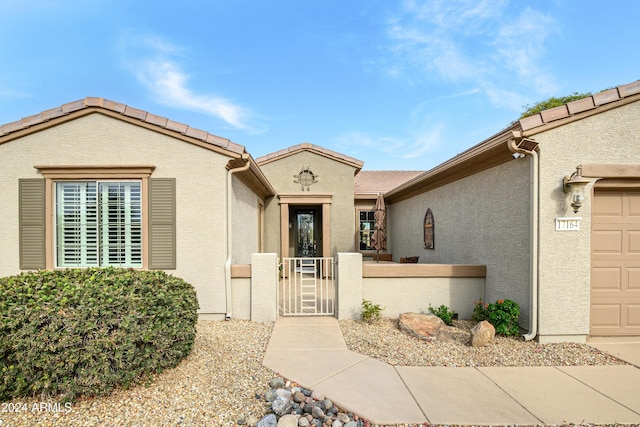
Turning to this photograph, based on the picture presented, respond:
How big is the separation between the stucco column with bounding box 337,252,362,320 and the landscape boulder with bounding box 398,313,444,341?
3.15 feet

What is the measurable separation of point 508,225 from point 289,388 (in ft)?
15.5

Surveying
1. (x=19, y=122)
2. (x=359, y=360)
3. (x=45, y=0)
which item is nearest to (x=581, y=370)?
(x=359, y=360)

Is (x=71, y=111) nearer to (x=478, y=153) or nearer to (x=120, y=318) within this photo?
(x=120, y=318)

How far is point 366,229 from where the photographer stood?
1302cm

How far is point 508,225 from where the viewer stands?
559cm

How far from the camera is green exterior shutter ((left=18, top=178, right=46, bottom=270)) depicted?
5.88 meters

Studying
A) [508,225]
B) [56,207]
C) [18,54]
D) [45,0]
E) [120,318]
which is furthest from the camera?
[18,54]

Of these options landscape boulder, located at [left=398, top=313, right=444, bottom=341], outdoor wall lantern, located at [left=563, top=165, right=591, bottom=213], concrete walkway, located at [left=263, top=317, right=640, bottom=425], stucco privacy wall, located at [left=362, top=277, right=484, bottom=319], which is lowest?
concrete walkway, located at [left=263, top=317, right=640, bottom=425]

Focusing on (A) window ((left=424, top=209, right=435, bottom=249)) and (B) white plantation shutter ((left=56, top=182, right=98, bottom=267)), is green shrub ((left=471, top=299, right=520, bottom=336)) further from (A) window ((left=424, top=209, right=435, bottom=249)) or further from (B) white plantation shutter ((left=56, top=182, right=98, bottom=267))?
(B) white plantation shutter ((left=56, top=182, right=98, bottom=267))

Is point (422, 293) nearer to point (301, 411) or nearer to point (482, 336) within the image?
point (482, 336)

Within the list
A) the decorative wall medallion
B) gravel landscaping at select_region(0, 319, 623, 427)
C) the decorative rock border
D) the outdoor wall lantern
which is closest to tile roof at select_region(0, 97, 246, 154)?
gravel landscaping at select_region(0, 319, 623, 427)

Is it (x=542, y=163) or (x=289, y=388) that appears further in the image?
(x=542, y=163)

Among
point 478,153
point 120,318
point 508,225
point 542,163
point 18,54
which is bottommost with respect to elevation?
point 120,318


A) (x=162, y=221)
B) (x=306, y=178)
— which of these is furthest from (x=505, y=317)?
(x=306, y=178)
